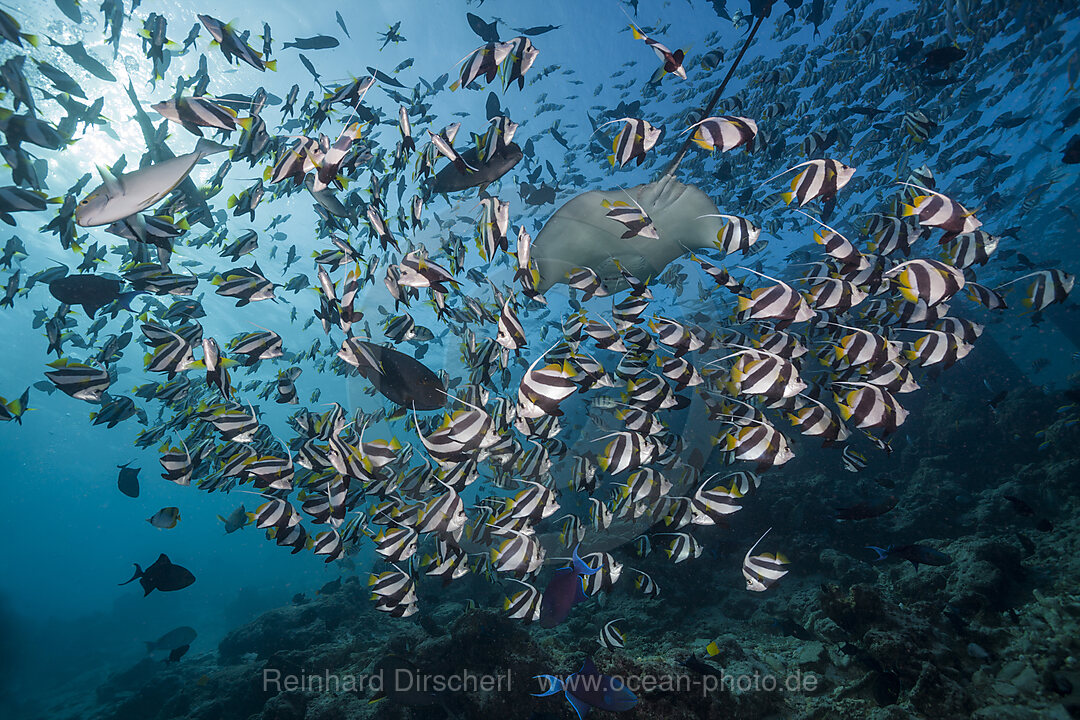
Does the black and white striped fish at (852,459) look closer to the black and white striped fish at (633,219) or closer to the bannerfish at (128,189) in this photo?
the black and white striped fish at (633,219)

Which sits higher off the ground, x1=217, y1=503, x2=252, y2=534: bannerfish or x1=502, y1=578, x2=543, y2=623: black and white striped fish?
x1=217, y1=503, x2=252, y2=534: bannerfish

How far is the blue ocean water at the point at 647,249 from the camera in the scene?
4262 mm

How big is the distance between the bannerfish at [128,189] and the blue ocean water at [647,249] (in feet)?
A: 3.39

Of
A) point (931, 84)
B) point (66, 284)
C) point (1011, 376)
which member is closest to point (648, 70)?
point (931, 84)

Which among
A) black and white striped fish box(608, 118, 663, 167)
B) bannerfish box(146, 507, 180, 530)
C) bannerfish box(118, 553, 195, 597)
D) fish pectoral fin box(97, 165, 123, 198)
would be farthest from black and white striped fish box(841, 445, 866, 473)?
bannerfish box(146, 507, 180, 530)

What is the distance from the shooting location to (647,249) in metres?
9.03

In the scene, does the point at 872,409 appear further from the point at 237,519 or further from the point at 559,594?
the point at 237,519

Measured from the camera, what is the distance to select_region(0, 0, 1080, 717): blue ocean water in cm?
426

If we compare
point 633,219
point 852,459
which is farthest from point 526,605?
point 852,459

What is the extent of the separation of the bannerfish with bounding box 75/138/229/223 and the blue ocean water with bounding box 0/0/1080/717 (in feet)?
3.39

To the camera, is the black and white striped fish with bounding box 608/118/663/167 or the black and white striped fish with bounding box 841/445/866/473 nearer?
the black and white striped fish with bounding box 608/118/663/167

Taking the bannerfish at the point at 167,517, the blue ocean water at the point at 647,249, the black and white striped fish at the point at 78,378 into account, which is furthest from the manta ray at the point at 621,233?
the bannerfish at the point at 167,517

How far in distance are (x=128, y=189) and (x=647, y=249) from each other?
8.29 meters

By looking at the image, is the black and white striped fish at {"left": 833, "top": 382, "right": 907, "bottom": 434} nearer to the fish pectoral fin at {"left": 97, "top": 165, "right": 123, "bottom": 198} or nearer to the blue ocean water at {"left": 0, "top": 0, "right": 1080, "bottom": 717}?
the blue ocean water at {"left": 0, "top": 0, "right": 1080, "bottom": 717}
